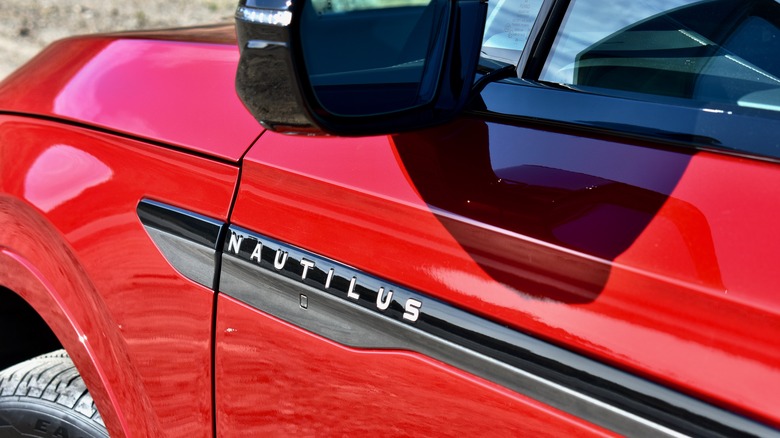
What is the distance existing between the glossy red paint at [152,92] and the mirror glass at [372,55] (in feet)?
1.13

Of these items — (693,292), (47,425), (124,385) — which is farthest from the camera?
(47,425)

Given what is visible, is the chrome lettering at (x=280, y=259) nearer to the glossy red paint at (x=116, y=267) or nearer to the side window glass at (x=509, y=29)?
the glossy red paint at (x=116, y=267)

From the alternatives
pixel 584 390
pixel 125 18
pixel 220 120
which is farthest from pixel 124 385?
pixel 125 18

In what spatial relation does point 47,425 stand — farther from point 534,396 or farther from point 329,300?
point 534,396

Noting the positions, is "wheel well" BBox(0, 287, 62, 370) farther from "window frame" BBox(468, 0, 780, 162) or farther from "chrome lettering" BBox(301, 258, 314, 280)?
"window frame" BBox(468, 0, 780, 162)

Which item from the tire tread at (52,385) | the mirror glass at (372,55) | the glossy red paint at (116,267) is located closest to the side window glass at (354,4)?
the mirror glass at (372,55)

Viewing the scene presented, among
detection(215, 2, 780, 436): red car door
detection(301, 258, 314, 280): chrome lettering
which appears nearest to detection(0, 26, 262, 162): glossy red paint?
detection(215, 2, 780, 436): red car door

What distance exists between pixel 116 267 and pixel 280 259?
17.3 inches

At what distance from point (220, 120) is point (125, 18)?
30.3ft

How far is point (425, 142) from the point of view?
124cm

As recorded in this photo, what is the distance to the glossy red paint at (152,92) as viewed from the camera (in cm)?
148

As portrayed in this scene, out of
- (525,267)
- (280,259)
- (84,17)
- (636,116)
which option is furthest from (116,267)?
(84,17)

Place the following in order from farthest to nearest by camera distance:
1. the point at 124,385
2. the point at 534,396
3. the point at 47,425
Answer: the point at 47,425, the point at 124,385, the point at 534,396

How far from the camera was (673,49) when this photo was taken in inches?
50.9
